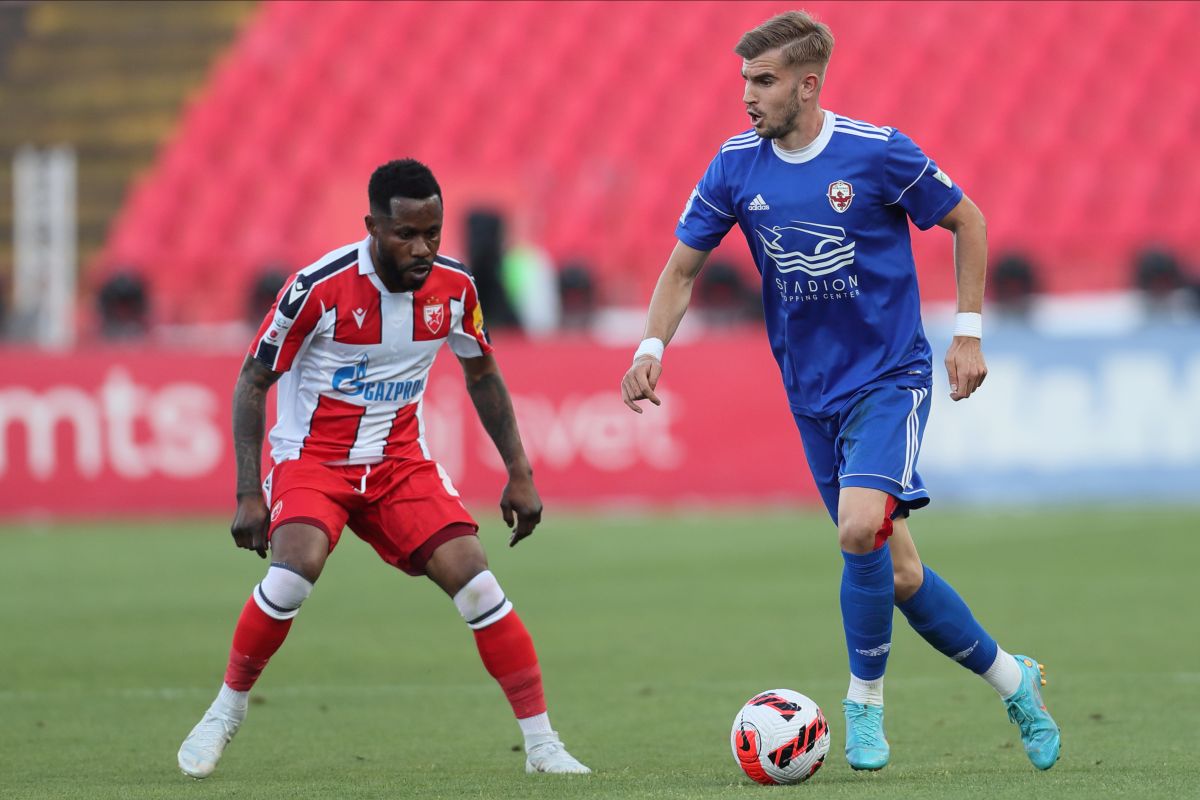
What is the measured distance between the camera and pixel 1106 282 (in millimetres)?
17531

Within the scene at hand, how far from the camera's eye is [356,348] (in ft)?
19.0

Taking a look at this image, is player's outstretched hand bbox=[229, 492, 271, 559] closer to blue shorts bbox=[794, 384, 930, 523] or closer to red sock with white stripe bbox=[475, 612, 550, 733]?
red sock with white stripe bbox=[475, 612, 550, 733]

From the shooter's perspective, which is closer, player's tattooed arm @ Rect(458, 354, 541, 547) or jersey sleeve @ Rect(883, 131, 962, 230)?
jersey sleeve @ Rect(883, 131, 962, 230)

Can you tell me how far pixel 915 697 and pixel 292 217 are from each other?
1621cm

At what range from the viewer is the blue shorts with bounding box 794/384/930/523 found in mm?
5344

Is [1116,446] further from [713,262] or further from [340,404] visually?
[340,404]

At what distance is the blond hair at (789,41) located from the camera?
5414mm

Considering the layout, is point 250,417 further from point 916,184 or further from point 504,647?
point 916,184

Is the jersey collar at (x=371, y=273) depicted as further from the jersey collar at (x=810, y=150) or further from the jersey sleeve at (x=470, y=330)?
the jersey collar at (x=810, y=150)

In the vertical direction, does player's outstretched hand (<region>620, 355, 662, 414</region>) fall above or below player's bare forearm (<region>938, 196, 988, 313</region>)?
below

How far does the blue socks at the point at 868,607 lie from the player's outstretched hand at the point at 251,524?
1.74m

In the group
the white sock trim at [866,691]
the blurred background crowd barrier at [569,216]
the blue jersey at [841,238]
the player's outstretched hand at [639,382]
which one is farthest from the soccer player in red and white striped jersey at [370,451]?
the blurred background crowd barrier at [569,216]

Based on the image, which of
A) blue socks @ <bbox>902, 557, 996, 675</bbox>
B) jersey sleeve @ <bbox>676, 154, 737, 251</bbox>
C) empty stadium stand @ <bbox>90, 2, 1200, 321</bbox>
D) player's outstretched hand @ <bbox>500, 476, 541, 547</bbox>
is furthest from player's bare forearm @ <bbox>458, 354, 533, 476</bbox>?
empty stadium stand @ <bbox>90, 2, 1200, 321</bbox>

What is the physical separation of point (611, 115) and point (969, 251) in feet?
57.8
